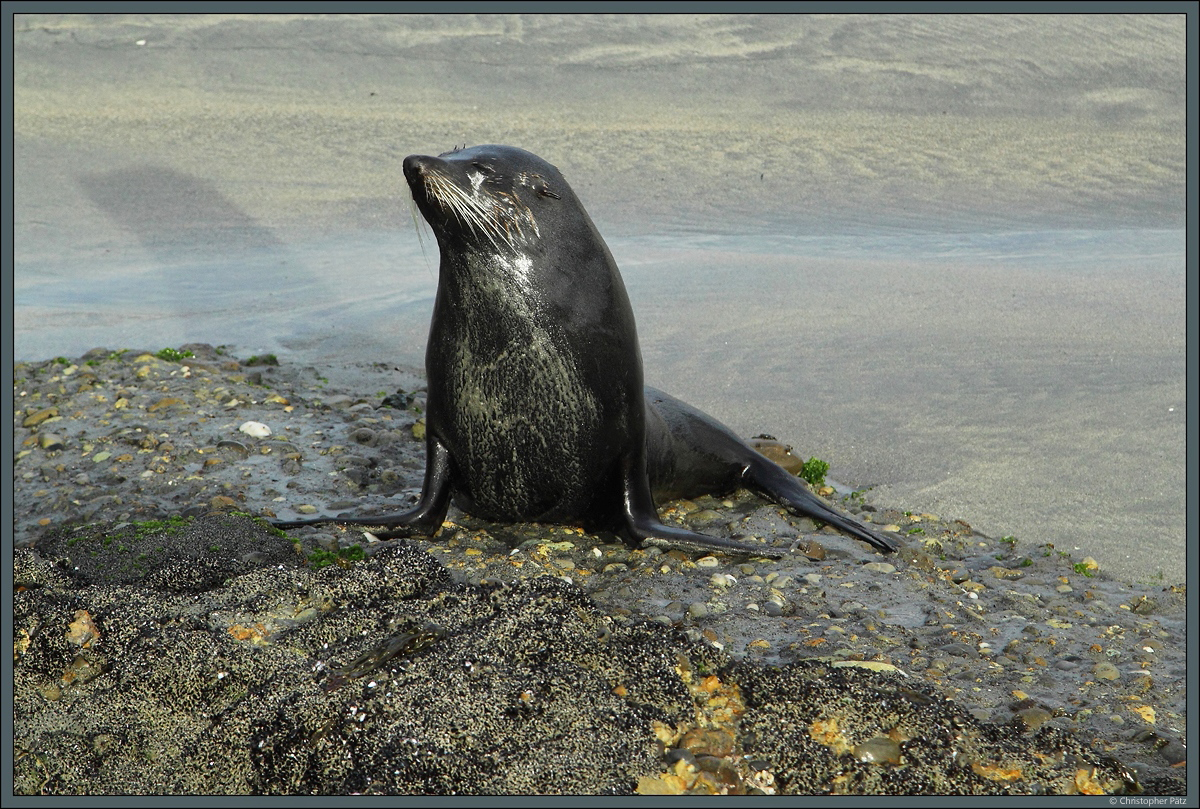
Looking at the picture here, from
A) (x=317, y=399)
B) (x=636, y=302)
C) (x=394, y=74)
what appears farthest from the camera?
(x=394, y=74)

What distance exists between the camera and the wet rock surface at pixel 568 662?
11.1 ft

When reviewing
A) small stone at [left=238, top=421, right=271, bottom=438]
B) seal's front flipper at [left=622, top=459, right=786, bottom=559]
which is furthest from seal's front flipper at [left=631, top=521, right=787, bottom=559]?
small stone at [left=238, top=421, right=271, bottom=438]

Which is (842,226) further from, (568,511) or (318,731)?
(318,731)

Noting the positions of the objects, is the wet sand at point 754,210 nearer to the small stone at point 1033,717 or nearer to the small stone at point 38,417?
the small stone at point 38,417

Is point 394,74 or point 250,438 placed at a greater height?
point 394,74

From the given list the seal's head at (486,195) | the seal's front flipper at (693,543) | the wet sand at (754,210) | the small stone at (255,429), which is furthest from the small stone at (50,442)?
the seal's front flipper at (693,543)

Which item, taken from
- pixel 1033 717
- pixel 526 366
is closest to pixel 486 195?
pixel 526 366

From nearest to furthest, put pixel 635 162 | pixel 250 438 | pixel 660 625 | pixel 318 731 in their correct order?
1. pixel 318 731
2. pixel 660 625
3. pixel 250 438
4. pixel 635 162

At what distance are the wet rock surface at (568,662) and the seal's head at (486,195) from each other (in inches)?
53.9

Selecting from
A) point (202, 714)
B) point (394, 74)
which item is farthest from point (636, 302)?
point (394, 74)

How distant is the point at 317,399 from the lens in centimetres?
743

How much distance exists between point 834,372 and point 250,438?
3905 mm

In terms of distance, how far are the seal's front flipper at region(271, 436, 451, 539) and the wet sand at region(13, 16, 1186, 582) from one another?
8.20 feet

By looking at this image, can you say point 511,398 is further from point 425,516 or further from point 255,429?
point 255,429
